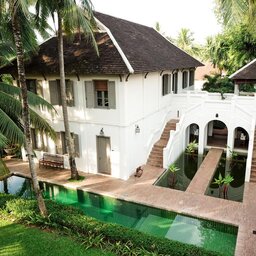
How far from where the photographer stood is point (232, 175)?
16594mm

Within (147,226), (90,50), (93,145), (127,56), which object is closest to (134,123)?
(93,145)

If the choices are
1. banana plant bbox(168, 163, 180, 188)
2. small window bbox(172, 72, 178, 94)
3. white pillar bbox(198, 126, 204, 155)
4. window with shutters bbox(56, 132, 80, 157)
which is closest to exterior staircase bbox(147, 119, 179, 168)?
banana plant bbox(168, 163, 180, 188)

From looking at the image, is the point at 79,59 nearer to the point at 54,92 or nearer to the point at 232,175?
the point at 54,92

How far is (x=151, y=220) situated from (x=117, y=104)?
6.21 meters

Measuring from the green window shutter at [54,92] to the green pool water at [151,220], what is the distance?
206 inches

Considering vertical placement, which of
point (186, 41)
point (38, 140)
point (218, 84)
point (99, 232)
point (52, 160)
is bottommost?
point (99, 232)

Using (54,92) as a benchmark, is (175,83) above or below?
above

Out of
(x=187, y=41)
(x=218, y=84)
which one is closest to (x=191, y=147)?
(x=218, y=84)

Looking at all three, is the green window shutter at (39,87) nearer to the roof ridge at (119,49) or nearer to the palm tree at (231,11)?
the roof ridge at (119,49)

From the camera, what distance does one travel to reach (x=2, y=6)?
8.83 meters

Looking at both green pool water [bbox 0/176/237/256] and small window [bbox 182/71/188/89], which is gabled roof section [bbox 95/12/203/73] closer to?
small window [bbox 182/71/188/89]

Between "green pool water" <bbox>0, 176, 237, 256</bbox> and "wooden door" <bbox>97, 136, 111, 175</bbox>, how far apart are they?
7.23 ft

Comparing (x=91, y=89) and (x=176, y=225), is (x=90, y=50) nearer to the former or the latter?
(x=91, y=89)

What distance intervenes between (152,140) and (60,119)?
20.4 feet
